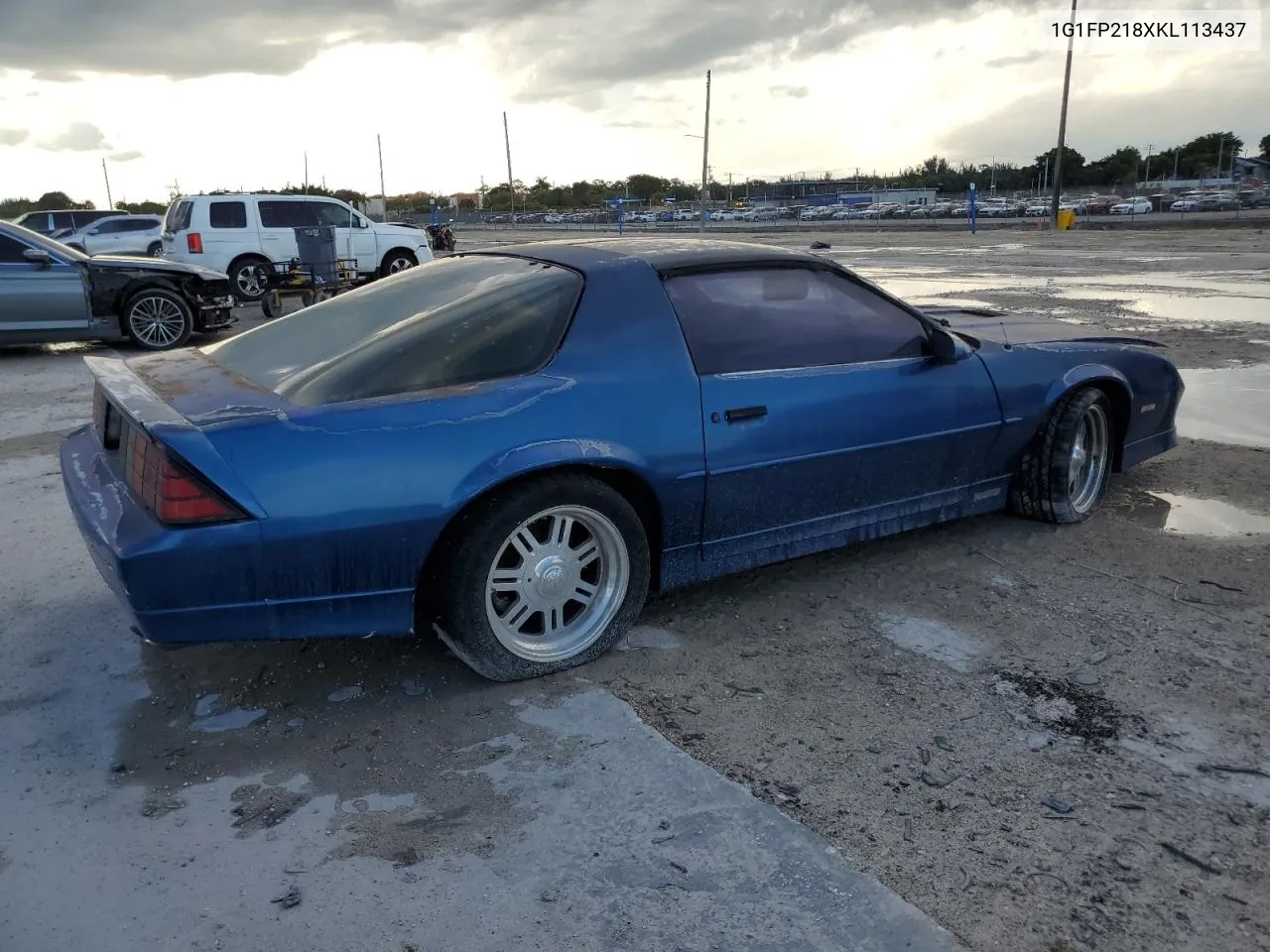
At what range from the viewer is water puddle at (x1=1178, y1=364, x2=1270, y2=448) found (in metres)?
6.06

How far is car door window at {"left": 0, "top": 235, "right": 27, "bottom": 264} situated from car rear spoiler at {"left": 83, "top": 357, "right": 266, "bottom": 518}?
7.95 meters

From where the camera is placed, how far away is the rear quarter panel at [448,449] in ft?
9.00

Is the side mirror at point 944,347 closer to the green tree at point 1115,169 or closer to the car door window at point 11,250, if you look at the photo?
the car door window at point 11,250

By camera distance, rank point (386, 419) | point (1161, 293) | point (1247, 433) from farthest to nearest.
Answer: point (1161, 293)
point (1247, 433)
point (386, 419)

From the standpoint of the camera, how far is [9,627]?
3.59 m

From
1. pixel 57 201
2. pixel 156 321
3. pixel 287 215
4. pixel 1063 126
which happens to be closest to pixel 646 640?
pixel 156 321

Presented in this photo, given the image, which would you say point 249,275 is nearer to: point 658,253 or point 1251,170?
point 658,253

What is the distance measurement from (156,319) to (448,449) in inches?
342

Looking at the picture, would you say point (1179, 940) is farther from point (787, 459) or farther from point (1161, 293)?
point (1161, 293)

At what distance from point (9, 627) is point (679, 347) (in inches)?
102

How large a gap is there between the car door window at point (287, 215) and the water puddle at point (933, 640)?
14.0 meters

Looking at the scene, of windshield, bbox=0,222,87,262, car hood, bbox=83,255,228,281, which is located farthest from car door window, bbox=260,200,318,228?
windshield, bbox=0,222,87,262

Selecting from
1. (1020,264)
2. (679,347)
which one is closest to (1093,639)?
(679,347)

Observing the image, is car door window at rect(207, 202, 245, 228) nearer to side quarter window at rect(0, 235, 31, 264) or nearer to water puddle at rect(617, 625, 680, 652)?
side quarter window at rect(0, 235, 31, 264)
